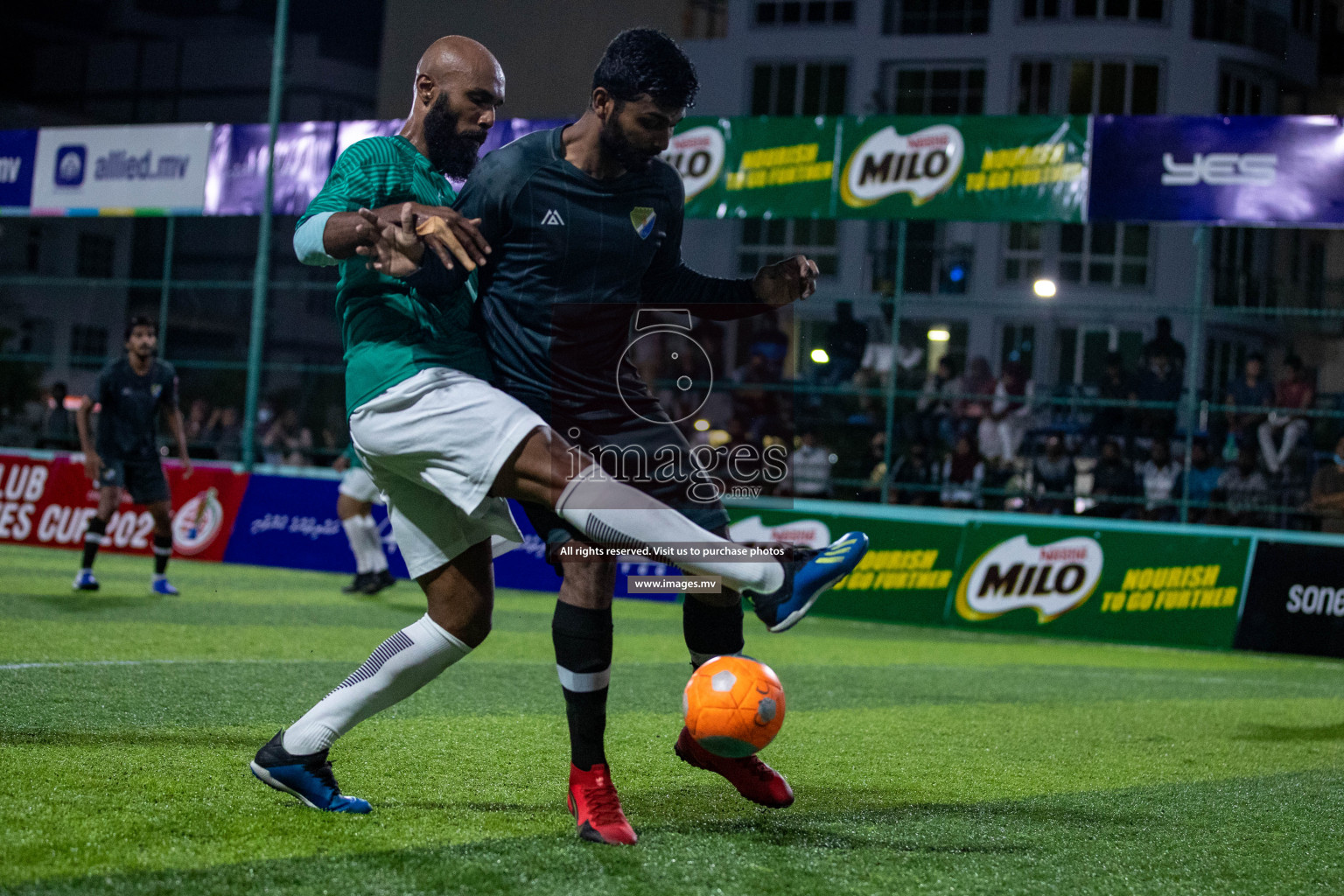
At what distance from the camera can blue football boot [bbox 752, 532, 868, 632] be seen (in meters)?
3.37

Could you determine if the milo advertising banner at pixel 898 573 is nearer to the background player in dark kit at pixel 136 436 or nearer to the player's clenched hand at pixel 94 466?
the background player in dark kit at pixel 136 436

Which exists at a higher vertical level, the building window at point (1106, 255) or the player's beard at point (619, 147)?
the building window at point (1106, 255)

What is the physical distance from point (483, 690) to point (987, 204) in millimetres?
7506

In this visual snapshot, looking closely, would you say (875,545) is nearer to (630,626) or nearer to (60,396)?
(630,626)

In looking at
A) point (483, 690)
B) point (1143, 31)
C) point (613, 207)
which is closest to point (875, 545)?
point (483, 690)

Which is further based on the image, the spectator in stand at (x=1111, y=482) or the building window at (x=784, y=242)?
the building window at (x=784, y=242)

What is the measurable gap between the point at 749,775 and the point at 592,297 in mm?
1441

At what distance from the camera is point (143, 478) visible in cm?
1003

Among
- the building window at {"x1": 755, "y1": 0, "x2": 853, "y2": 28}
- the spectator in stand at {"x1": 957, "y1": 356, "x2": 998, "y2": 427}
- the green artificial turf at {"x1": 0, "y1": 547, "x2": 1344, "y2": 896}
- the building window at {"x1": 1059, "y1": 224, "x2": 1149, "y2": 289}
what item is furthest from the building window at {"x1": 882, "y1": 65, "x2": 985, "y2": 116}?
the green artificial turf at {"x1": 0, "y1": 547, "x2": 1344, "y2": 896}

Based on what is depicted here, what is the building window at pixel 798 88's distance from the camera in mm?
32625

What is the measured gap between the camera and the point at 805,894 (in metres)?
3.06

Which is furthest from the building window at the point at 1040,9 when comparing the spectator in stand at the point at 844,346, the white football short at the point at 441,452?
the white football short at the point at 441,452

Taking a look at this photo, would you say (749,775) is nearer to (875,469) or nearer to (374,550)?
(374,550)

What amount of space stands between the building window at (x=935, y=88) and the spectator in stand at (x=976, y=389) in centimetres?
1766
